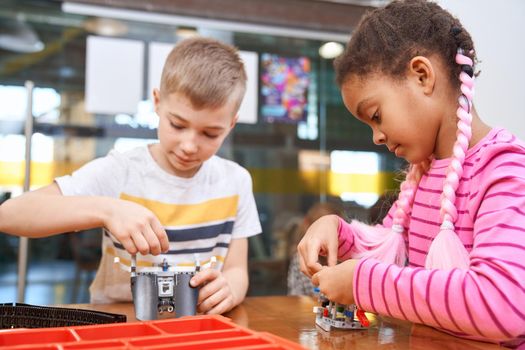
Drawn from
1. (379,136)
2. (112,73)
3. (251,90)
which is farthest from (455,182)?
(112,73)

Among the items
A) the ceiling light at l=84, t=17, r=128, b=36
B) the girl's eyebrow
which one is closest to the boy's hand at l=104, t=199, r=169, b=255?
the girl's eyebrow

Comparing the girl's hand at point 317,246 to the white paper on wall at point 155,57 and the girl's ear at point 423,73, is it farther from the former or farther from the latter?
the white paper on wall at point 155,57

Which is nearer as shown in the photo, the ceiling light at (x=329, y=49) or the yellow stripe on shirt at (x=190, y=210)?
the yellow stripe on shirt at (x=190, y=210)

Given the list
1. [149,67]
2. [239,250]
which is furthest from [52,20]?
[239,250]

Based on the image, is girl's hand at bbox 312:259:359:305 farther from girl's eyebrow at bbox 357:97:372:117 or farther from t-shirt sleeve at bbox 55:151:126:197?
t-shirt sleeve at bbox 55:151:126:197

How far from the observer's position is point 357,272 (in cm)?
75

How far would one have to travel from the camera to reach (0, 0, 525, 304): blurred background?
2.66m

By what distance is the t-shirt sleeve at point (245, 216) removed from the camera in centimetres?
128

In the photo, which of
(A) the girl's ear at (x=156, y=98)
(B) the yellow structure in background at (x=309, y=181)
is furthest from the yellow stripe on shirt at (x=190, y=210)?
(B) the yellow structure in background at (x=309, y=181)

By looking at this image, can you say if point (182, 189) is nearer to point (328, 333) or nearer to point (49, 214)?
point (49, 214)

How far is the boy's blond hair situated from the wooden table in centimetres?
43

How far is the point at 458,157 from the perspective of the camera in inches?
32.5

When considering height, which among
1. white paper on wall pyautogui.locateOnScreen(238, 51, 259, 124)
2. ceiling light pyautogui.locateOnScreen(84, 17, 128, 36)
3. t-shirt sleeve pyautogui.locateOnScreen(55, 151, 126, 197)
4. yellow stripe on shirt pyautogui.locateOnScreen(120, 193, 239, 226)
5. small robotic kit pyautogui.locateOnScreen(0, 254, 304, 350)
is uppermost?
ceiling light pyautogui.locateOnScreen(84, 17, 128, 36)

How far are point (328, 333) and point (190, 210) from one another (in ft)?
1.81
